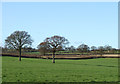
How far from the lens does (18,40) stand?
66188 millimetres

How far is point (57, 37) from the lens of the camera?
6016cm

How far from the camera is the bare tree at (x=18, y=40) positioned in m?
65.2

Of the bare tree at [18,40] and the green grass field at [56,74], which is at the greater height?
the bare tree at [18,40]

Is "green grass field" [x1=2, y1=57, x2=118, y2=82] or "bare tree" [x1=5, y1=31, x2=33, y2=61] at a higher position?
"bare tree" [x1=5, y1=31, x2=33, y2=61]

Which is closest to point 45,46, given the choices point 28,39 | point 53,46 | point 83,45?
point 53,46

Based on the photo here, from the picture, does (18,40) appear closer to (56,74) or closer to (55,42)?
(55,42)

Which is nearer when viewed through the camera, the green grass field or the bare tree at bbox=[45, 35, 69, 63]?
the green grass field

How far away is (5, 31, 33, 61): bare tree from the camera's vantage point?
6519 cm

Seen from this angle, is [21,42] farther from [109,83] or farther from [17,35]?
[109,83]

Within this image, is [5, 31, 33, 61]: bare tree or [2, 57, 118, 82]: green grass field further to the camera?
[5, 31, 33, 61]: bare tree

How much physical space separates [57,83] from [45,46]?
136ft

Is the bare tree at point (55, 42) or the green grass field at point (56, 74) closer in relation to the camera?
the green grass field at point (56, 74)

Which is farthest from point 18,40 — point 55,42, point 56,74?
point 56,74

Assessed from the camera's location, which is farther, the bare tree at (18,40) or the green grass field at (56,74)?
the bare tree at (18,40)
